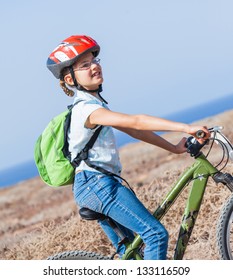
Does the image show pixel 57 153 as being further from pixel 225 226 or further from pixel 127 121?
pixel 225 226

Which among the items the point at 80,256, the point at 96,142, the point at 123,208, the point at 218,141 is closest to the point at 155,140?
the point at 218,141

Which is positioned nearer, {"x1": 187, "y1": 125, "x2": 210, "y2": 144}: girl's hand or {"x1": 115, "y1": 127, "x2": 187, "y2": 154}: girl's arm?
{"x1": 187, "y1": 125, "x2": 210, "y2": 144}: girl's hand

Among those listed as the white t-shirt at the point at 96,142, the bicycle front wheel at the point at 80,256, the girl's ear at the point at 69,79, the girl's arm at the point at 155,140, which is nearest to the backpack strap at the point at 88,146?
the white t-shirt at the point at 96,142

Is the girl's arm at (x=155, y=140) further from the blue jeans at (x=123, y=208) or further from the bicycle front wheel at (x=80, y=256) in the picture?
the bicycle front wheel at (x=80, y=256)

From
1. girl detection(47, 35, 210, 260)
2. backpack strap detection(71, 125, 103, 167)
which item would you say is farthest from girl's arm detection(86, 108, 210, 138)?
backpack strap detection(71, 125, 103, 167)

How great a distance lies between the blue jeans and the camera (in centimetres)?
556

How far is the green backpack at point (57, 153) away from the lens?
5773 mm

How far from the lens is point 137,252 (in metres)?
5.86

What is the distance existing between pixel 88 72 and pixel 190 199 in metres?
1.23

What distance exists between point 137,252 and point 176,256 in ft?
0.98

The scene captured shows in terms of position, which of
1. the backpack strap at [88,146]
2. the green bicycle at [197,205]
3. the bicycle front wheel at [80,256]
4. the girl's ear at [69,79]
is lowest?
the bicycle front wheel at [80,256]

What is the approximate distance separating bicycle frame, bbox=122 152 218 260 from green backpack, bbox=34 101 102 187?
2.30 feet

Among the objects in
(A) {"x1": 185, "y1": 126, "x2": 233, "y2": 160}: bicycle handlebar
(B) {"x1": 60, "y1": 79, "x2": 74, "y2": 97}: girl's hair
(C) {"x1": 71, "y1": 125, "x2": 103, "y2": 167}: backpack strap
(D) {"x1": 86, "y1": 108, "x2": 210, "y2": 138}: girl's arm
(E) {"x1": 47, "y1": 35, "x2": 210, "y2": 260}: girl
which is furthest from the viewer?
(B) {"x1": 60, "y1": 79, "x2": 74, "y2": 97}: girl's hair

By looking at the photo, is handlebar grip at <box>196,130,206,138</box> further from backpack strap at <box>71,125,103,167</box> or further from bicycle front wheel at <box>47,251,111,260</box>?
bicycle front wheel at <box>47,251,111,260</box>
